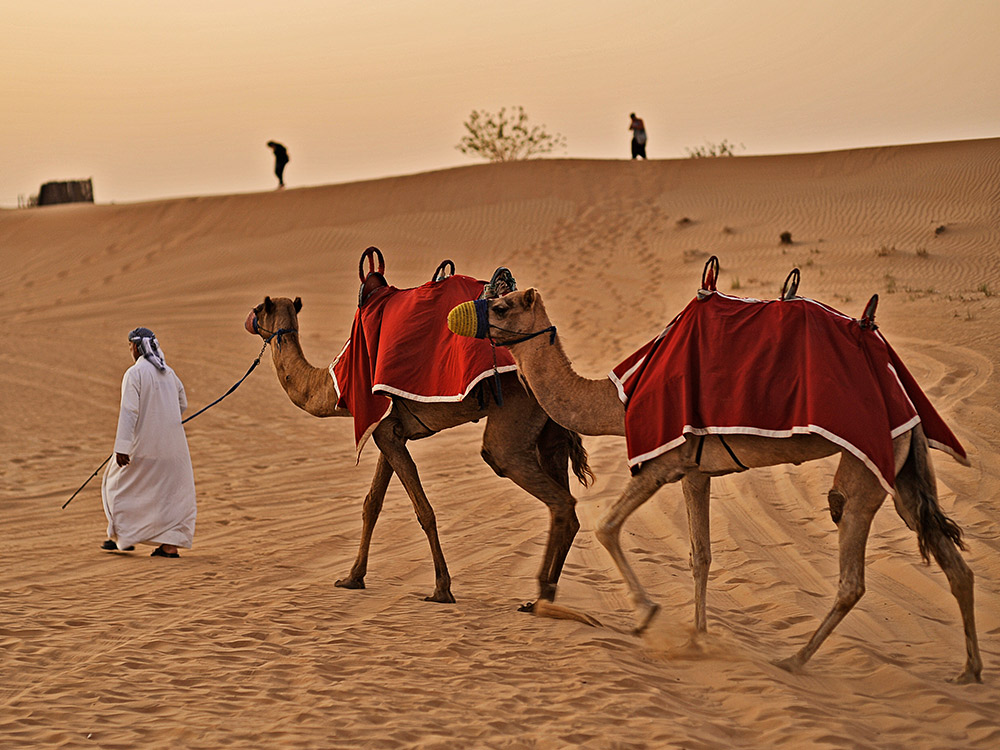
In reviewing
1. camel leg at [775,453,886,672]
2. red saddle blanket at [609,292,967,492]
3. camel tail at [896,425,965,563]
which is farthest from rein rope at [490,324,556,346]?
camel tail at [896,425,965,563]

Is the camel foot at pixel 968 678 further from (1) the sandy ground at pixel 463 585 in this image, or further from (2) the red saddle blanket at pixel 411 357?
(2) the red saddle blanket at pixel 411 357

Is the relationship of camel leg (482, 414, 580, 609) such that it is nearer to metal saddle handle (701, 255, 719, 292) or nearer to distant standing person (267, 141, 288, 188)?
metal saddle handle (701, 255, 719, 292)

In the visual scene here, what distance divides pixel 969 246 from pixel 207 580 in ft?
69.9

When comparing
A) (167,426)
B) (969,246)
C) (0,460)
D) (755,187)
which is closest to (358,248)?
(755,187)

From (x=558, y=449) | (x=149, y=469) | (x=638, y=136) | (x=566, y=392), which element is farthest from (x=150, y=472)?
(x=638, y=136)

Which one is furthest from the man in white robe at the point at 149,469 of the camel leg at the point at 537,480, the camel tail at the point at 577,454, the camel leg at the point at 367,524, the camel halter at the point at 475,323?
the camel halter at the point at 475,323

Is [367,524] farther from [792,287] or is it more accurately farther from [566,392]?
[792,287]

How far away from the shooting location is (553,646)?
5.92 meters

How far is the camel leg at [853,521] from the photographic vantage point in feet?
18.0

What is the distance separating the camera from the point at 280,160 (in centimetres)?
4025

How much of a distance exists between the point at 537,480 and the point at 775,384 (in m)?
1.98

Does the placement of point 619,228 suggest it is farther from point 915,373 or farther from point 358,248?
point 915,373

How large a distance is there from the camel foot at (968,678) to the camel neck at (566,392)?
2.28m

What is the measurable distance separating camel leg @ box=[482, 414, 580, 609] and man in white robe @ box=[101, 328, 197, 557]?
3.61 meters
